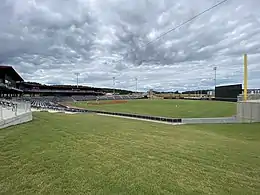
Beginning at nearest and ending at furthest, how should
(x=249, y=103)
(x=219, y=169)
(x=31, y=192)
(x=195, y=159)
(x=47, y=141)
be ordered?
(x=31, y=192), (x=219, y=169), (x=195, y=159), (x=47, y=141), (x=249, y=103)

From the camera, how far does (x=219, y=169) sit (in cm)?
574

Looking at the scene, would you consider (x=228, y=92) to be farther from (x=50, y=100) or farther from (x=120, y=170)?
(x=120, y=170)

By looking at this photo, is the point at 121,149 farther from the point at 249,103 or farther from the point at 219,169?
the point at 249,103

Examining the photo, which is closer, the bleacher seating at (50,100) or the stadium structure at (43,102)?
the stadium structure at (43,102)

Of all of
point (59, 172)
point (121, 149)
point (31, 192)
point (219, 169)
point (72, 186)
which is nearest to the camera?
point (31, 192)

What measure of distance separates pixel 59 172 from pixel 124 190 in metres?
1.64

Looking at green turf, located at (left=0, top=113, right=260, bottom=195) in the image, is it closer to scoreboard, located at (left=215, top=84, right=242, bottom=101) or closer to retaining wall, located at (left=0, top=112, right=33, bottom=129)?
retaining wall, located at (left=0, top=112, right=33, bottom=129)

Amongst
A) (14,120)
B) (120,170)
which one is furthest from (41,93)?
(120,170)

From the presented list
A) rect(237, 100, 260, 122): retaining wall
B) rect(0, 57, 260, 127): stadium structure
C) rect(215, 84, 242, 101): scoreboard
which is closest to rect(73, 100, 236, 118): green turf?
rect(0, 57, 260, 127): stadium structure

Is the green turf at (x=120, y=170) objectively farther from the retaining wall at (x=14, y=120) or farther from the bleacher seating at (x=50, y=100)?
the bleacher seating at (x=50, y=100)

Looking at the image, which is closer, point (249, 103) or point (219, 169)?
point (219, 169)

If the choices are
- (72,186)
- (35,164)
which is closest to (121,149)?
(35,164)

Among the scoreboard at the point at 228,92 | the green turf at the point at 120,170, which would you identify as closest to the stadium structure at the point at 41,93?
the green turf at the point at 120,170

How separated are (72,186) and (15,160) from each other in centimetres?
236
